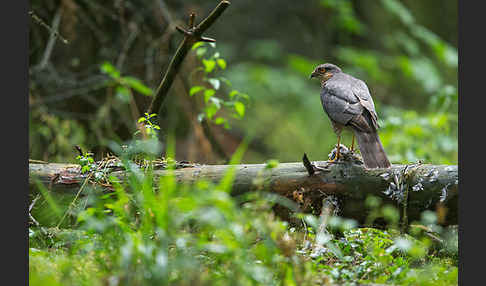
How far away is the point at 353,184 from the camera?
3555 millimetres

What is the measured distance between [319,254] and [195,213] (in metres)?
1.03

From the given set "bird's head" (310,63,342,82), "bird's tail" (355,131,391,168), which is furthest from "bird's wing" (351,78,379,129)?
"bird's head" (310,63,342,82)

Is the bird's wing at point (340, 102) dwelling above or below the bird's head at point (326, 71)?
below

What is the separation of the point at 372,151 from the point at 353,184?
1.14 feet

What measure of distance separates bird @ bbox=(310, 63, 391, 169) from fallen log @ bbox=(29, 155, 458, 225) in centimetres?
13

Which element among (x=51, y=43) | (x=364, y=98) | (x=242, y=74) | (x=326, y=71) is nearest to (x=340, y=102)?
(x=364, y=98)

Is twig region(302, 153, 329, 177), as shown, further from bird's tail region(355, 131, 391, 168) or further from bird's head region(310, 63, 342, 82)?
bird's head region(310, 63, 342, 82)

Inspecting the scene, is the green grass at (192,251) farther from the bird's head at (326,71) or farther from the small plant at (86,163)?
the bird's head at (326,71)

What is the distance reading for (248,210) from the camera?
2.86 metres

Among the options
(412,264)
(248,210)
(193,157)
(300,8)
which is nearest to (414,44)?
(300,8)

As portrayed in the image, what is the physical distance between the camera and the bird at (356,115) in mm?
3680

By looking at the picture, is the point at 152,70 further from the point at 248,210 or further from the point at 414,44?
the point at 414,44

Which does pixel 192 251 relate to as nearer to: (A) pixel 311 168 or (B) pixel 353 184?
(A) pixel 311 168

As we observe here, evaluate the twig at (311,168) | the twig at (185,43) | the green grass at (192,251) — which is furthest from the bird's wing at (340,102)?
the twig at (185,43)
